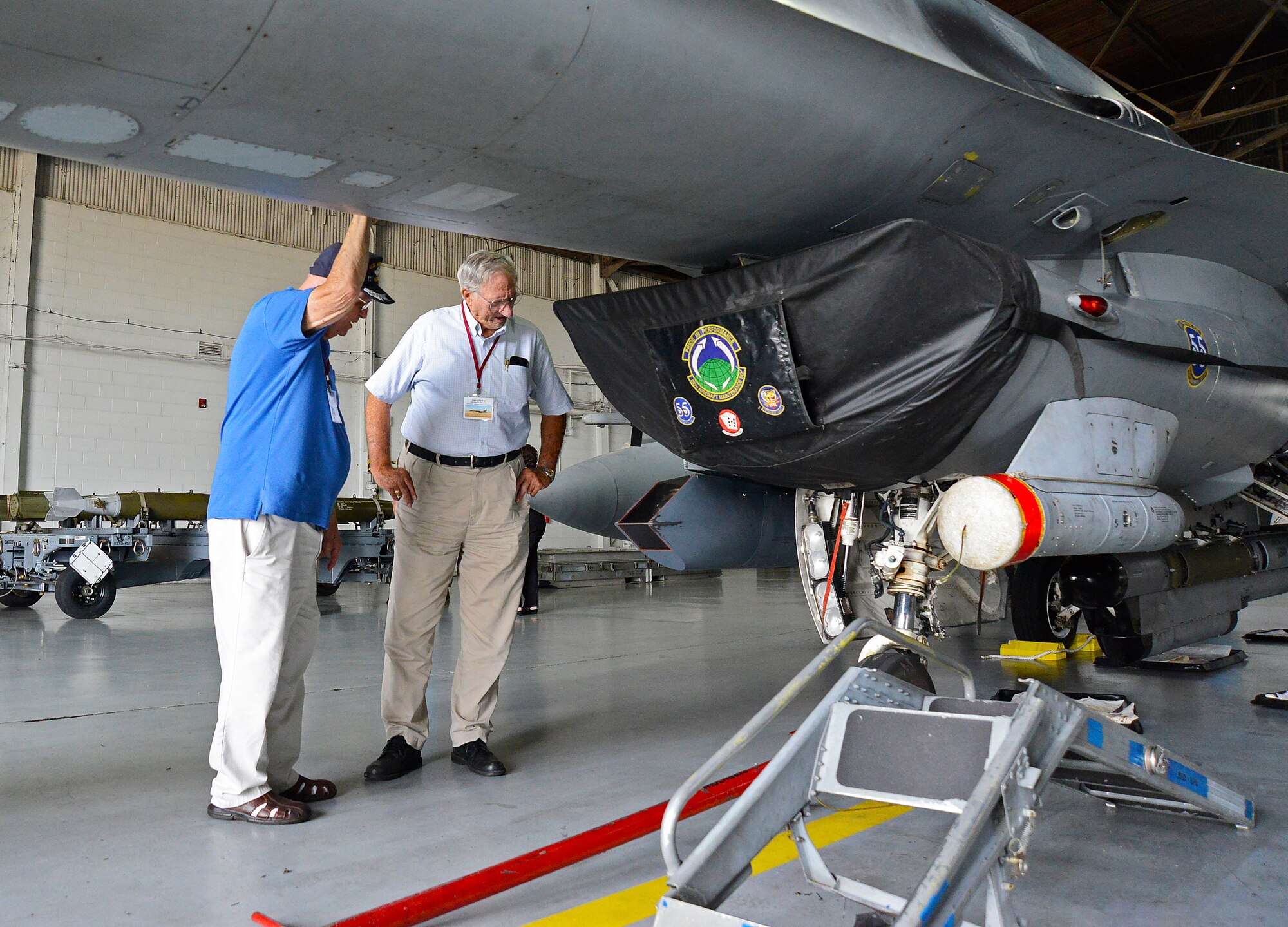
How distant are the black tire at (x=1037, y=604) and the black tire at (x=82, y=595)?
8378mm

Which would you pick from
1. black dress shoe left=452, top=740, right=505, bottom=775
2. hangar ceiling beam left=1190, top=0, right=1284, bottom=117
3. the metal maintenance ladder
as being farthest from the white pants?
hangar ceiling beam left=1190, top=0, right=1284, bottom=117

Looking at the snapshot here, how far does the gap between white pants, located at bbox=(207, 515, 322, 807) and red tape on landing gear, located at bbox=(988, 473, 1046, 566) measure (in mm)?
2250

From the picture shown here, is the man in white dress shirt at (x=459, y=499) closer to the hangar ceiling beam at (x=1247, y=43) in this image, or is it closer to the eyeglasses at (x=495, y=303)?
the eyeglasses at (x=495, y=303)

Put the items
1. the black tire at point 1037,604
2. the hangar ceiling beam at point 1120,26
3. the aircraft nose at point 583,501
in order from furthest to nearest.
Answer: the hangar ceiling beam at point 1120,26 → the aircraft nose at point 583,501 → the black tire at point 1037,604

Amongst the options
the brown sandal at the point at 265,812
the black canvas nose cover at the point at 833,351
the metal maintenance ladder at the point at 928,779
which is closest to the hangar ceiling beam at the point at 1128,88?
the black canvas nose cover at the point at 833,351

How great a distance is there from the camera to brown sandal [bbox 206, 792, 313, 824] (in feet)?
8.62

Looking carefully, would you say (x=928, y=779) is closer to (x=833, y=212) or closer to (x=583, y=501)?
(x=833, y=212)

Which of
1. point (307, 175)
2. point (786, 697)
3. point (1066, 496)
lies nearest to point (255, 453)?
point (307, 175)

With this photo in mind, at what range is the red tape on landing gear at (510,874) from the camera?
1.91m

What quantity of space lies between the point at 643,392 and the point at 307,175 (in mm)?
1622

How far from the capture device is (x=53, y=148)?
92.2 inches

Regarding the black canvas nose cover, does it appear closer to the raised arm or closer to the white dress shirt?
the white dress shirt

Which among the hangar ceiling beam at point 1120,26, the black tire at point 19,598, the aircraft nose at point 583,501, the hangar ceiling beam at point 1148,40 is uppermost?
the hangar ceiling beam at point 1148,40

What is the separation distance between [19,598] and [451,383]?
374 inches
